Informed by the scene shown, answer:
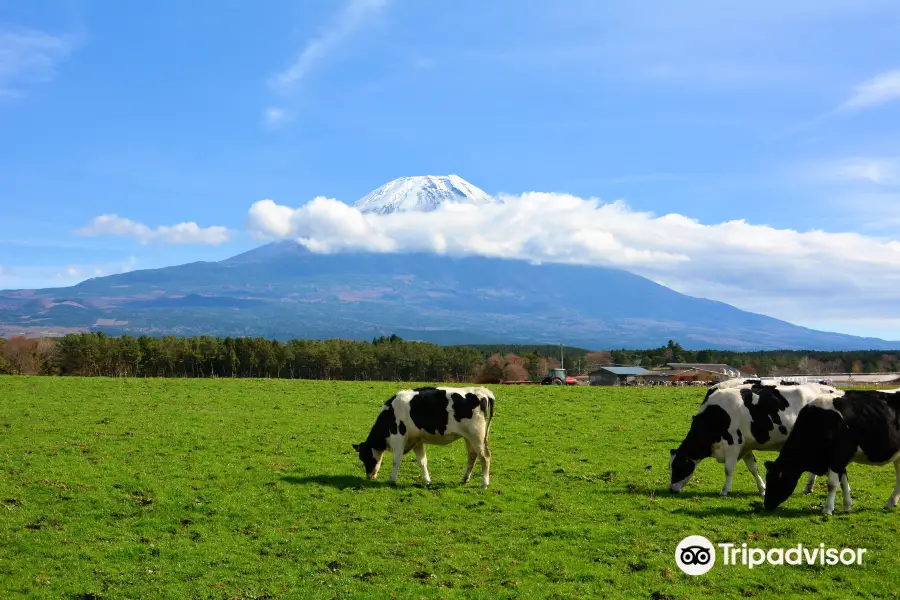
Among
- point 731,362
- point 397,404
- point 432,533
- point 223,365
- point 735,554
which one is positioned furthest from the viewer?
point 731,362

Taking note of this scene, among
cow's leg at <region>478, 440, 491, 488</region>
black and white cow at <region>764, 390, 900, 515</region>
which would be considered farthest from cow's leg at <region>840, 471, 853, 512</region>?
cow's leg at <region>478, 440, 491, 488</region>

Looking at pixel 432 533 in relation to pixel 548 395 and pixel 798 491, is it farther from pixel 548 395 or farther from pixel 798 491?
pixel 548 395

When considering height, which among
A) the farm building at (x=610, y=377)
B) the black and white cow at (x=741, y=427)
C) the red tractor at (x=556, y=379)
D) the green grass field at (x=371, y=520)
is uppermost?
the black and white cow at (x=741, y=427)

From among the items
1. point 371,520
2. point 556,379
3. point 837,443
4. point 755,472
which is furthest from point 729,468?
point 556,379

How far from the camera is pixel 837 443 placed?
12.2 m

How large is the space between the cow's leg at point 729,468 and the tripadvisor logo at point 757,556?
11.7 feet

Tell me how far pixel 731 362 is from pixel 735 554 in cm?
11909

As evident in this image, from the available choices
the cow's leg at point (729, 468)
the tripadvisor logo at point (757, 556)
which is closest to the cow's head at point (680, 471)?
the cow's leg at point (729, 468)

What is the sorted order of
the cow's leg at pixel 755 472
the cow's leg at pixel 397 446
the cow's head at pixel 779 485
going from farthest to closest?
the cow's leg at pixel 397 446
the cow's leg at pixel 755 472
the cow's head at pixel 779 485

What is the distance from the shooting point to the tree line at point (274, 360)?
68.2 metres

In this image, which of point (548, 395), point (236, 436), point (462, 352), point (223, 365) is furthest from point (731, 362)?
point (236, 436)

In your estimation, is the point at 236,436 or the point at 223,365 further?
the point at 223,365

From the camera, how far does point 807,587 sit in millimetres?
8852

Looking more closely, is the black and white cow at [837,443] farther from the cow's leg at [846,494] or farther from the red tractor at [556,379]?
the red tractor at [556,379]
